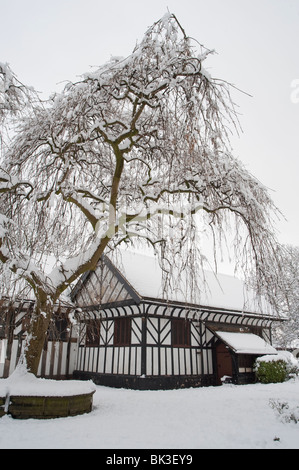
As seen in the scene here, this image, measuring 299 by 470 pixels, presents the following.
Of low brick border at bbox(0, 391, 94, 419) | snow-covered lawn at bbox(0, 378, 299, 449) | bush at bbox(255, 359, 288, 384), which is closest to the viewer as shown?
snow-covered lawn at bbox(0, 378, 299, 449)

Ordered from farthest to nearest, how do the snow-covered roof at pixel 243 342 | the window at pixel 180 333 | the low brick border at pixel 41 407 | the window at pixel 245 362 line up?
1. the window at pixel 245 362
2. the snow-covered roof at pixel 243 342
3. the window at pixel 180 333
4. the low brick border at pixel 41 407

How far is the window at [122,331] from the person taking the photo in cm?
1261

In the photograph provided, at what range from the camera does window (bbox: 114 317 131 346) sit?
12.6 meters

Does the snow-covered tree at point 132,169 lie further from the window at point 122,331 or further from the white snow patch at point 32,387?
the window at point 122,331

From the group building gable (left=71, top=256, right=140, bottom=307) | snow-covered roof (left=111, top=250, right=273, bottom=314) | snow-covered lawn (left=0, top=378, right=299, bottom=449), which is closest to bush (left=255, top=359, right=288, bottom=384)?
snow-covered roof (left=111, top=250, right=273, bottom=314)

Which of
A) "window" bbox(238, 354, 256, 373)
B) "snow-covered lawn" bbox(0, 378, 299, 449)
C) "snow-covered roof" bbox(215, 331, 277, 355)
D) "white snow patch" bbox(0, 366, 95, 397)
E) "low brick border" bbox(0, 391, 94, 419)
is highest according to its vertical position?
"snow-covered roof" bbox(215, 331, 277, 355)

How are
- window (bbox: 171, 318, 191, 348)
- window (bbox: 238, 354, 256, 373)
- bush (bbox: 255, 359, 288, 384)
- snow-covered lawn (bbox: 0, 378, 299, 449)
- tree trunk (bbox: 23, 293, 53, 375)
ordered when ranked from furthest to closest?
bush (bbox: 255, 359, 288, 384), window (bbox: 238, 354, 256, 373), window (bbox: 171, 318, 191, 348), tree trunk (bbox: 23, 293, 53, 375), snow-covered lawn (bbox: 0, 378, 299, 449)

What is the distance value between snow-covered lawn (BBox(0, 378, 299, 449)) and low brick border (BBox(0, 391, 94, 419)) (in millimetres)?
150

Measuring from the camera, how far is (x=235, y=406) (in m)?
7.98

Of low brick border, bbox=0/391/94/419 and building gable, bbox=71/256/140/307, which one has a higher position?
building gable, bbox=71/256/140/307

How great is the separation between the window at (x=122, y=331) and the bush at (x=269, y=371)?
6156 mm

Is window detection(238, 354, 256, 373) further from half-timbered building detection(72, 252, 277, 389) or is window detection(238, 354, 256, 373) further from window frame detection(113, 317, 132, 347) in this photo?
window frame detection(113, 317, 132, 347)

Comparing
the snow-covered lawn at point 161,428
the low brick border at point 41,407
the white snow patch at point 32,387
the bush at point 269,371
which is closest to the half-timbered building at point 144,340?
the bush at point 269,371

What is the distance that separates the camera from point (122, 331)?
511 inches
